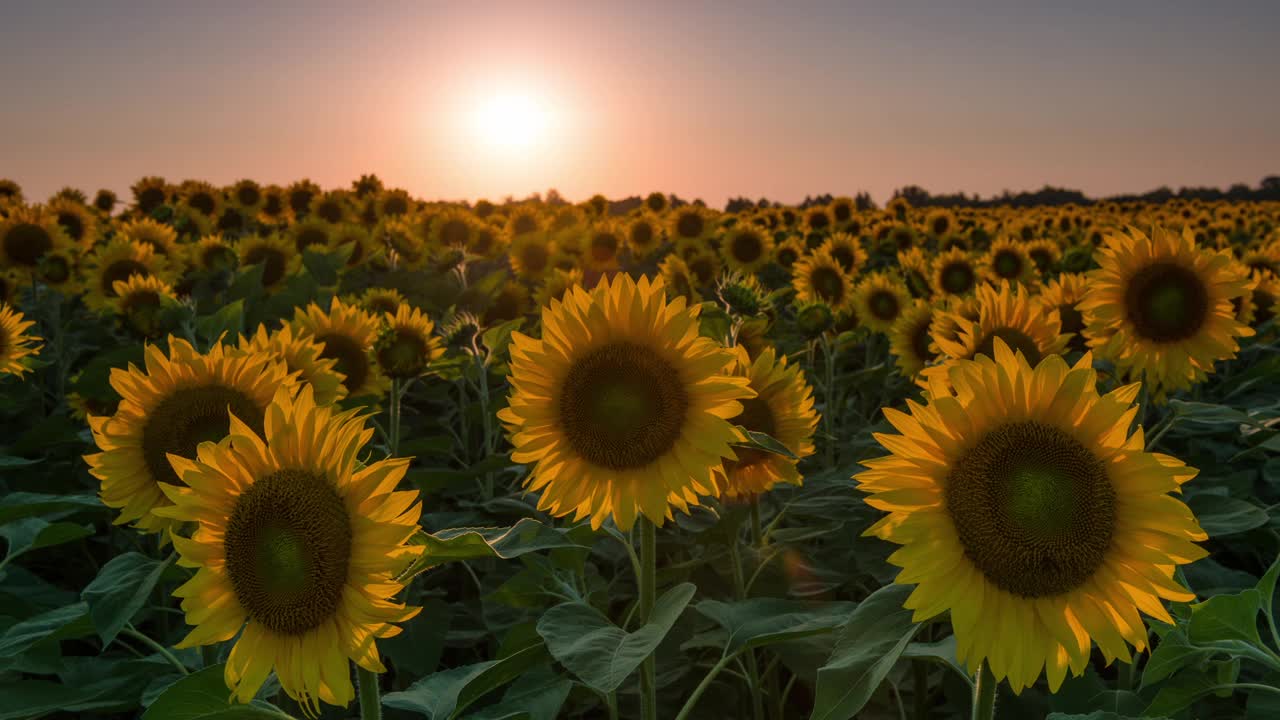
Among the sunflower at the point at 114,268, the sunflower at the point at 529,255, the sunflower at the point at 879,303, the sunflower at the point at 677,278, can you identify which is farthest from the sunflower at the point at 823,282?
the sunflower at the point at 114,268

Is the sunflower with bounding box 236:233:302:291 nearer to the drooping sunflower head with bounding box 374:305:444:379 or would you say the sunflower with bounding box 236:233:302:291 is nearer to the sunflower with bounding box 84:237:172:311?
the sunflower with bounding box 84:237:172:311

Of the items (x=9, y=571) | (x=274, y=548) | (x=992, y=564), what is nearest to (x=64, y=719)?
(x=9, y=571)

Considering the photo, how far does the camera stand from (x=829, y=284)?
732cm

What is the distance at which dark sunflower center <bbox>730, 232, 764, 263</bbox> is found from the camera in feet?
34.2

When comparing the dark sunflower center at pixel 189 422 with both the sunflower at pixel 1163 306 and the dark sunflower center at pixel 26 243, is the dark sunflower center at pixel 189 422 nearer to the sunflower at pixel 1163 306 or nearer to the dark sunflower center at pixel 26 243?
the sunflower at pixel 1163 306

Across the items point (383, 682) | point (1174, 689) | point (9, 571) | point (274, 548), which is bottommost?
point (383, 682)

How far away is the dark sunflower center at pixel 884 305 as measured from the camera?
641 centimetres

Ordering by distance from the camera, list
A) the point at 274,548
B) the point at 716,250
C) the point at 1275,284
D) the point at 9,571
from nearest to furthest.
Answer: the point at 274,548 → the point at 9,571 → the point at 1275,284 → the point at 716,250

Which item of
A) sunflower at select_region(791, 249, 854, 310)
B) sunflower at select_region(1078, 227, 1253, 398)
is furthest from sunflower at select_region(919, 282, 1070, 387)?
sunflower at select_region(791, 249, 854, 310)

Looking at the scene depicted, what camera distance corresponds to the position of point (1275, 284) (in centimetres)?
585

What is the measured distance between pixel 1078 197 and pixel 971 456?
41699mm

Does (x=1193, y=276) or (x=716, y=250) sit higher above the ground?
(x=1193, y=276)

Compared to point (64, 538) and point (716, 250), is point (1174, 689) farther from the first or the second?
point (716, 250)

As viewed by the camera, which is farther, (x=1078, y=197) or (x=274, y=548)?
(x=1078, y=197)
